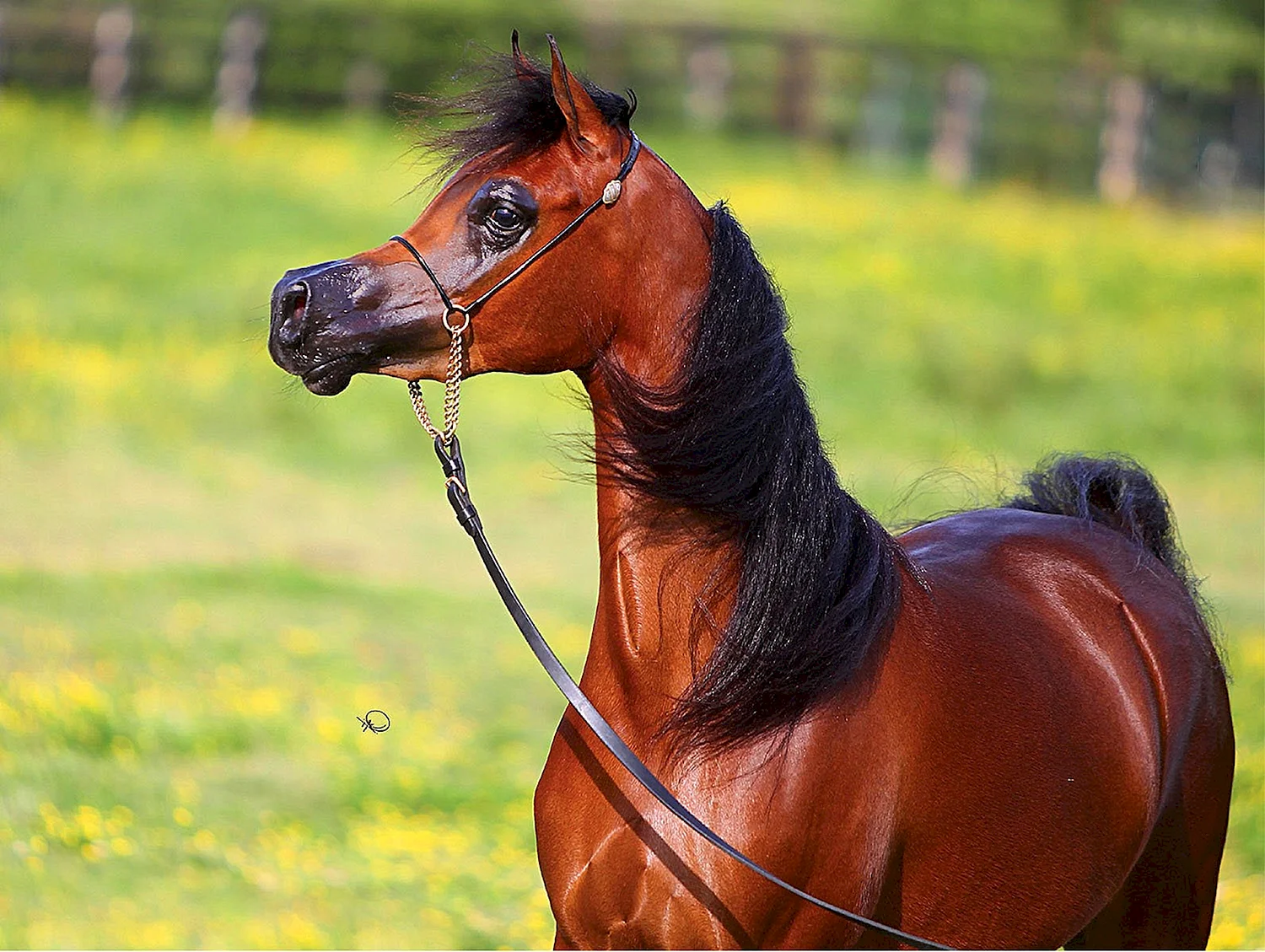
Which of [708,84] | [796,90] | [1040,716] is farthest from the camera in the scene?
[796,90]

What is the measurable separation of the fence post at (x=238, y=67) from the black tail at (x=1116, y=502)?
67.1 ft

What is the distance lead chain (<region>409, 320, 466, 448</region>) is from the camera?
116 inches

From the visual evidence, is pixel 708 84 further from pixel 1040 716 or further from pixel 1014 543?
Answer: pixel 1040 716

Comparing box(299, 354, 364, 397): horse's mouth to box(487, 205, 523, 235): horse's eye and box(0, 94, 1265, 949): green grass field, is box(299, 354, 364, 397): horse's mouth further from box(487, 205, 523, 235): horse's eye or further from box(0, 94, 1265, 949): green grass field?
box(487, 205, 523, 235): horse's eye

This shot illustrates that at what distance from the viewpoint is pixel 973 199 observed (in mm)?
22922

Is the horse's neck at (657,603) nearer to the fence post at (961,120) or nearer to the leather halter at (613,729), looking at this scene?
the leather halter at (613,729)

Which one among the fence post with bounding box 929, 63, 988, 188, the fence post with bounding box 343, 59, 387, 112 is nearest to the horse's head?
the fence post with bounding box 343, 59, 387, 112

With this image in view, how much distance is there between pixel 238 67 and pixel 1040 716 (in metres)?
21.8

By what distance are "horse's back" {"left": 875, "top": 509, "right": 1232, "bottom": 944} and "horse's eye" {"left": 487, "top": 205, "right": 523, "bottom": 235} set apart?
3.46ft

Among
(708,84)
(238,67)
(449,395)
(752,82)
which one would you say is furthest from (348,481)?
(752,82)

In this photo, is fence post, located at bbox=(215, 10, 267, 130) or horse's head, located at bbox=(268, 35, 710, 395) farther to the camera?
fence post, located at bbox=(215, 10, 267, 130)

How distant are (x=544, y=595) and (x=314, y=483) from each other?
10.9 feet

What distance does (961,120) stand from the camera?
81.0ft

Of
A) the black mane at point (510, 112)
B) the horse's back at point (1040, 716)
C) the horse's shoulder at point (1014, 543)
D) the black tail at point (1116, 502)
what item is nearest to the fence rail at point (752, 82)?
the black tail at point (1116, 502)
